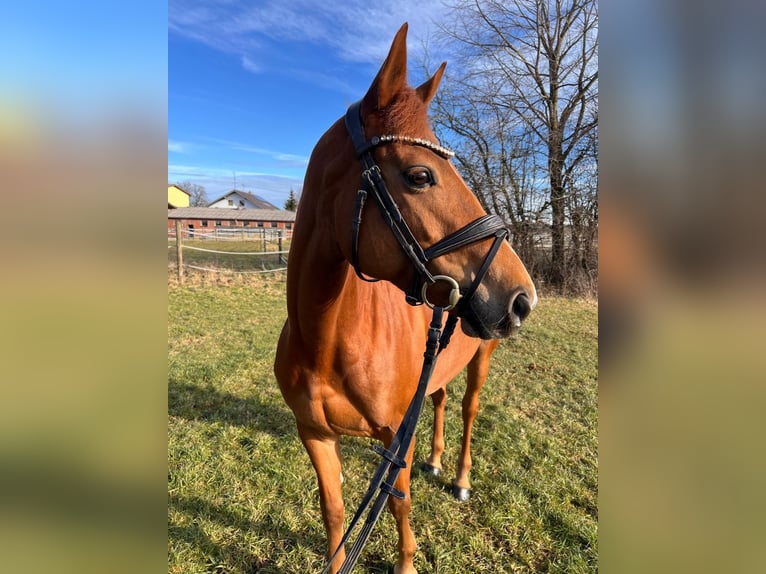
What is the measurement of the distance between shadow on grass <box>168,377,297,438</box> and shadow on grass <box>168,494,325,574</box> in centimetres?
115

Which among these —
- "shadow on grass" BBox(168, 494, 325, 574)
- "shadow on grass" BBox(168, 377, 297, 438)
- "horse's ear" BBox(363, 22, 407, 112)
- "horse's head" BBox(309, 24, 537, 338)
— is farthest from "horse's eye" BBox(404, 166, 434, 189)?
"shadow on grass" BBox(168, 377, 297, 438)

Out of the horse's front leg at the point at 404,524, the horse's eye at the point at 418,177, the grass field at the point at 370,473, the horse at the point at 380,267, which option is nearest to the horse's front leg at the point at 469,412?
the grass field at the point at 370,473

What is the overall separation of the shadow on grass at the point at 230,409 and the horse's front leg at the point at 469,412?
1794mm

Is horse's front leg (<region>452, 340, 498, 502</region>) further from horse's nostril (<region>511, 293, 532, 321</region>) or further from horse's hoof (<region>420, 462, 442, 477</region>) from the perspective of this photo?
horse's nostril (<region>511, 293, 532, 321</region>)

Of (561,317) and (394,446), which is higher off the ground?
(394,446)

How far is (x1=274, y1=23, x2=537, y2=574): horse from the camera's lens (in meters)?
1.40

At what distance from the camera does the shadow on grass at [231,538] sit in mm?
2572

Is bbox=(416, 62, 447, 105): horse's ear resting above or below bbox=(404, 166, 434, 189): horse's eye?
above

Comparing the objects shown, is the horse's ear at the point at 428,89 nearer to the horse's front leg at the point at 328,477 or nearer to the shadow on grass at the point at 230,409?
the horse's front leg at the point at 328,477
